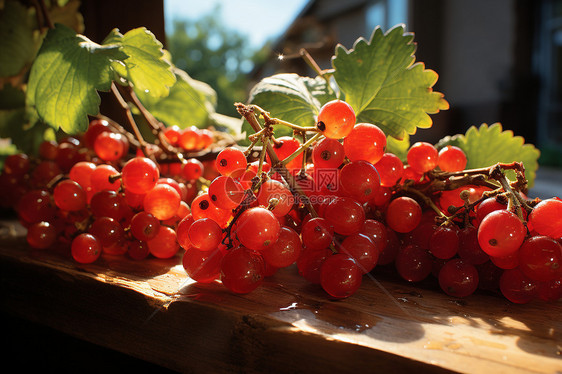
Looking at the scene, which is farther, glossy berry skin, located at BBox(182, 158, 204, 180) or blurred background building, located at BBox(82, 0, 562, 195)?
blurred background building, located at BBox(82, 0, 562, 195)

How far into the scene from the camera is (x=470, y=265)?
1.49 ft

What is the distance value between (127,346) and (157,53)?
1.41 ft

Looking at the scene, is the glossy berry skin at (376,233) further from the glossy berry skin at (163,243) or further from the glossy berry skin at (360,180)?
the glossy berry skin at (163,243)

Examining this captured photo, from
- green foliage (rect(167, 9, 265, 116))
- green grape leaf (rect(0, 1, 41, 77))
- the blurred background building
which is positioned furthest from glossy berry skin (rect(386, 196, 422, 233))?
green foliage (rect(167, 9, 265, 116))

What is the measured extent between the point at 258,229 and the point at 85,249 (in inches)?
11.4

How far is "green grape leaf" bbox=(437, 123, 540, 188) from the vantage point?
2.14 ft

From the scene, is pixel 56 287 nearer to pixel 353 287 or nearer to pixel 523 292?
pixel 353 287

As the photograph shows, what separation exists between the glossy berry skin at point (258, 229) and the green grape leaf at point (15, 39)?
0.76m

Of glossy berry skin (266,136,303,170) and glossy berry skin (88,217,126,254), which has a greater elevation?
glossy berry skin (266,136,303,170)

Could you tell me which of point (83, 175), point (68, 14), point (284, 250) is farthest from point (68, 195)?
point (68, 14)

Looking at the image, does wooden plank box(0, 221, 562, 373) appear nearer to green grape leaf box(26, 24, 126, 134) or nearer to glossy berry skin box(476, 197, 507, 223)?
glossy berry skin box(476, 197, 507, 223)

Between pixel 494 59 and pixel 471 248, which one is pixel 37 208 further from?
pixel 494 59

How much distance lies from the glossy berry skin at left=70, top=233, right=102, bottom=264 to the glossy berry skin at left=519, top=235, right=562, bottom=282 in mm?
531

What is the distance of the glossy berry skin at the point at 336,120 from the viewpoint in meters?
0.46
